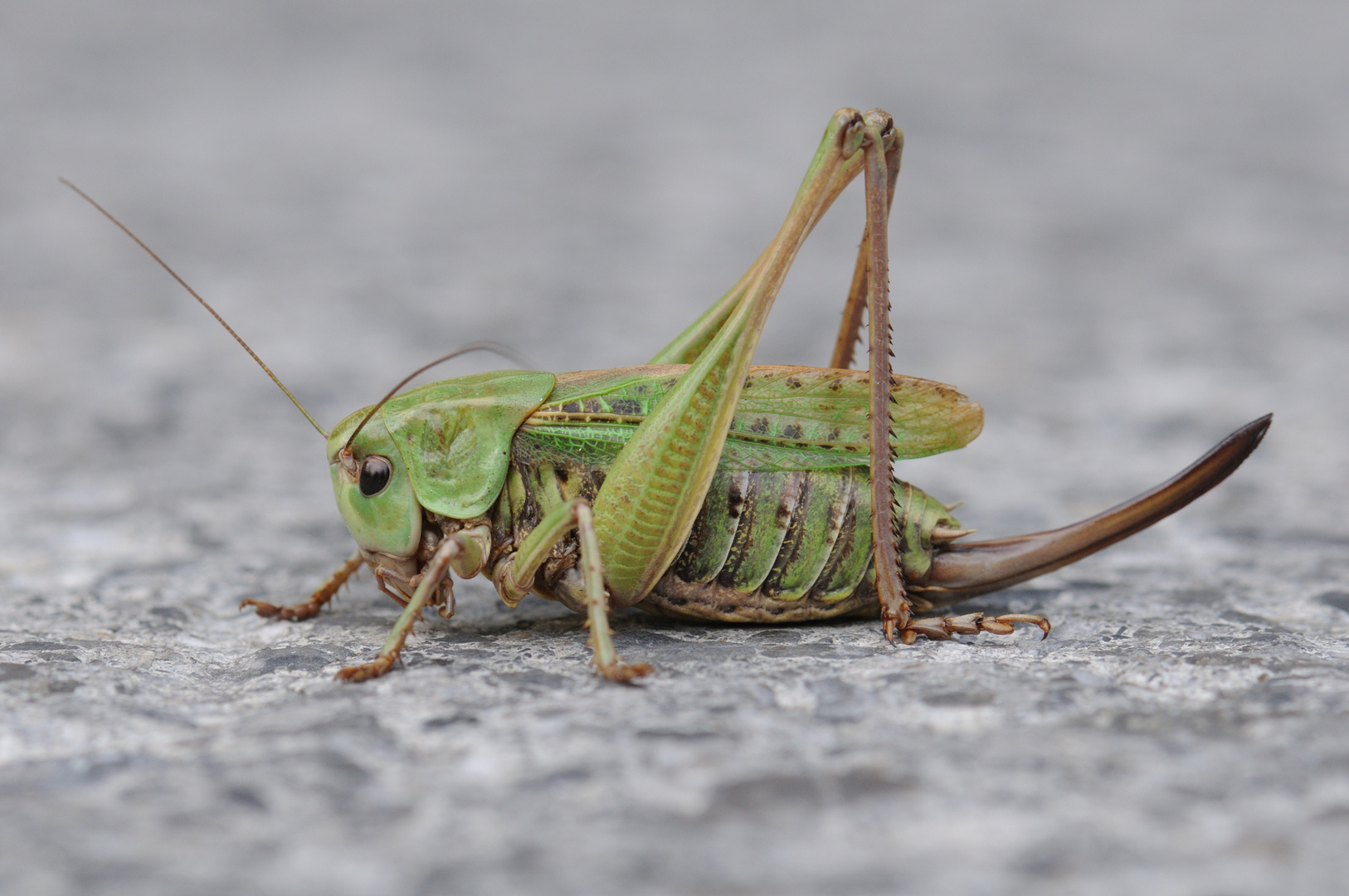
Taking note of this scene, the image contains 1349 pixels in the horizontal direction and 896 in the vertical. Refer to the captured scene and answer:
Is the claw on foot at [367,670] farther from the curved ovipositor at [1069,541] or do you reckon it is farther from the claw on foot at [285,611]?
the curved ovipositor at [1069,541]

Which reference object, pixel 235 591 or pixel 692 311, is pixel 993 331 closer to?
pixel 692 311

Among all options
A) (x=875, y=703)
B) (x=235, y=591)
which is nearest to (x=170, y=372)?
(x=235, y=591)

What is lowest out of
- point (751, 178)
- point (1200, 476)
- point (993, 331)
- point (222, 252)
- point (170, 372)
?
point (1200, 476)

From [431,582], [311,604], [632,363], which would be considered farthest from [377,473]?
[632,363]

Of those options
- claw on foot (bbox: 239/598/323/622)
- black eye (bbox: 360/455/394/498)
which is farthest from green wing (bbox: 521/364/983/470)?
claw on foot (bbox: 239/598/323/622)

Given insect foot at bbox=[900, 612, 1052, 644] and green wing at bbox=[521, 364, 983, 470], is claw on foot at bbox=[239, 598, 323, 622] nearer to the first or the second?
green wing at bbox=[521, 364, 983, 470]

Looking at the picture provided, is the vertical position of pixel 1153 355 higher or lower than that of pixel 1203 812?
higher
